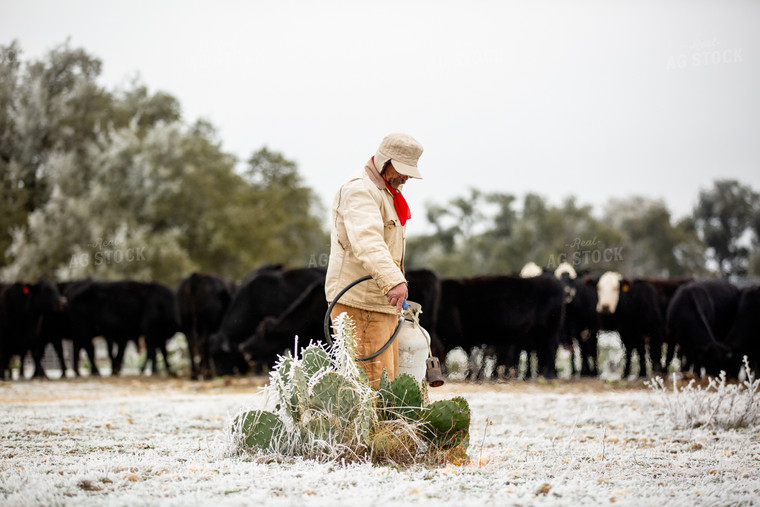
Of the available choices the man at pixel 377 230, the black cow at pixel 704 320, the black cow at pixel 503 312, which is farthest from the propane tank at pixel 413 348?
the black cow at pixel 503 312

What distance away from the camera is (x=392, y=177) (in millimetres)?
Answer: 5262

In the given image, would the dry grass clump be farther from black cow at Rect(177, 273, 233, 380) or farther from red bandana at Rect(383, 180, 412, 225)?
black cow at Rect(177, 273, 233, 380)

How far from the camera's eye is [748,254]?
58.5 meters

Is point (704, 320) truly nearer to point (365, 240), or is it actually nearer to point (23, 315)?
point (365, 240)

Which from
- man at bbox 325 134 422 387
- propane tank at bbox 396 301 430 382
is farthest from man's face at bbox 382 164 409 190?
propane tank at bbox 396 301 430 382

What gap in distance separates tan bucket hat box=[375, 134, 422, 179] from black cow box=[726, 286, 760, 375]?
9.35m

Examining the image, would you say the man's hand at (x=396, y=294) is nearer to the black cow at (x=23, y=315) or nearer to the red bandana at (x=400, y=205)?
the red bandana at (x=400, y=205)

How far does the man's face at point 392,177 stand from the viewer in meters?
5.23

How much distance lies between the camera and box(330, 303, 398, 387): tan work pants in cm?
519

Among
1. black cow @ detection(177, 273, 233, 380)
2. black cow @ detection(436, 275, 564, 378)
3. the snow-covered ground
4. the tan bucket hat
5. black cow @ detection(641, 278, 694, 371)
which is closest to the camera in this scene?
the snow-covered ground

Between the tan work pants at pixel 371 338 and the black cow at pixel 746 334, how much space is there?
920 cm

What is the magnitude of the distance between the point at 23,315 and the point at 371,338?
13.0 metres

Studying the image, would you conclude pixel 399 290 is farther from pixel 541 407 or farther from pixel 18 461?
pixel 541 407

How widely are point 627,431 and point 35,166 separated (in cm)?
3081
